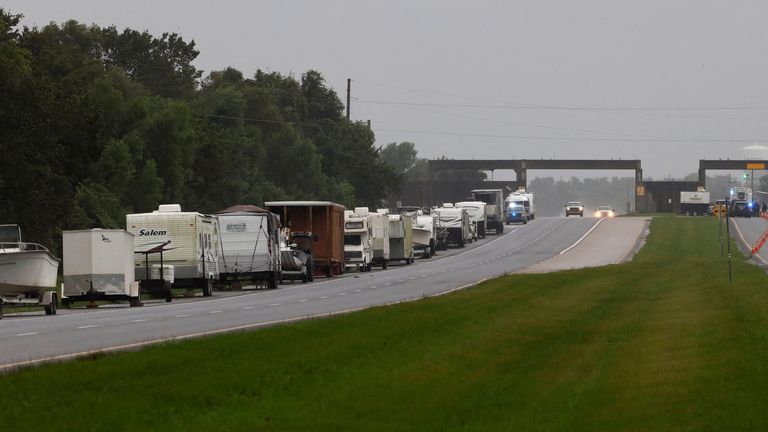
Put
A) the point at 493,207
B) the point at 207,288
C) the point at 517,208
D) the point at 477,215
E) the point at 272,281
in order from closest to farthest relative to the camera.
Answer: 1. the point at 207,288
2. the point at 272,281
3. the point at 477,215
4. the point at 493,207
5. the point at 517,208

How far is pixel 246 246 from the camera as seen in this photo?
55656mm

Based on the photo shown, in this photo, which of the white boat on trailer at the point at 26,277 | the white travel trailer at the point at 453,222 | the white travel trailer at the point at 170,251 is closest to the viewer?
the white boat on trailer at the point at 26,277

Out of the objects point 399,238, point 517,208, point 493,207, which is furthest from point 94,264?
point 517,208

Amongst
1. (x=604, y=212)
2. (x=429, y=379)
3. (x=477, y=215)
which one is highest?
(x=604, y=212)

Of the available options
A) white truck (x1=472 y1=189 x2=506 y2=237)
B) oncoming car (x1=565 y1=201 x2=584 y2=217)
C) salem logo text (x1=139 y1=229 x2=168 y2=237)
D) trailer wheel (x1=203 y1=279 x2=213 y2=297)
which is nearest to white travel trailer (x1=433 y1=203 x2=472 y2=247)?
white truck (x1=472 y1=189 x2=506 y2=237)

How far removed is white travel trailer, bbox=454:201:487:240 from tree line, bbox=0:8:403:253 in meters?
14.9

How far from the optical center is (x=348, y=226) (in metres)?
72.8

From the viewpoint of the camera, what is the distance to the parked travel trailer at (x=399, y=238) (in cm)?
8125

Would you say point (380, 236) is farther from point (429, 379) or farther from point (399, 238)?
point (429, 379)

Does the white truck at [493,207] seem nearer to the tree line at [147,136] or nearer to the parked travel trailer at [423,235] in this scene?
the tree line at [147,136]

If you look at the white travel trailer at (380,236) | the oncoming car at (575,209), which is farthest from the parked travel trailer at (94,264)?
the oncoming car at (575,209)

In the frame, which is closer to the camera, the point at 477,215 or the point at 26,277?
the point at 26,277

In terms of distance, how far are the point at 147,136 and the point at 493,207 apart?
36.7 m

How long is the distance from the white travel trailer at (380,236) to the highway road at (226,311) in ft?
3.27
